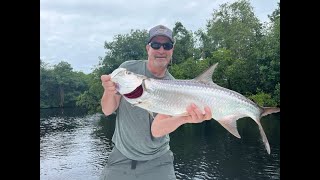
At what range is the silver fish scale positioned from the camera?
266cm

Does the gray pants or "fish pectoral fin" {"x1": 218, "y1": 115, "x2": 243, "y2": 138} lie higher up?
"fish pectoral fin" {"x1": 218, "y1": 115, "x2": 243, "y2": 138}


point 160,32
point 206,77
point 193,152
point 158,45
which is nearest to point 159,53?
point 158,45

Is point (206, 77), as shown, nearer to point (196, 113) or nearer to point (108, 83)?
point (196, 113)

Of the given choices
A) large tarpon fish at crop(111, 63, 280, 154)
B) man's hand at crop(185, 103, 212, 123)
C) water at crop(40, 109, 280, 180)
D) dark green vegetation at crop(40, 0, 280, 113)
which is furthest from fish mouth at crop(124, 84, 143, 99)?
water at crop(40, 109, 280, 180)

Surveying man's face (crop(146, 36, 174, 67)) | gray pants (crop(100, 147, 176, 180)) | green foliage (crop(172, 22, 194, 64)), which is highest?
green foliage (crop(172, 22, 194, 64))

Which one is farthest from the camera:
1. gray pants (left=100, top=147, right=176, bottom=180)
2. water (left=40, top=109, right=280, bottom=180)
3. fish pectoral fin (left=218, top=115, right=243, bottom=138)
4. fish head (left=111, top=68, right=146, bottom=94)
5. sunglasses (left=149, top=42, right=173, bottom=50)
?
water (left=40, top=109, right=280, bottom=180)

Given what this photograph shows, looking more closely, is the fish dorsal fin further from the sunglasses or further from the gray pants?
the gray pants

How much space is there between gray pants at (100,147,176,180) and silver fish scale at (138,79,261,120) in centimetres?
82

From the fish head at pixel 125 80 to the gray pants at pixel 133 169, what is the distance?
965mm

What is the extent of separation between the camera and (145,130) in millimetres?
3244

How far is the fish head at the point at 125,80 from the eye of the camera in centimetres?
254

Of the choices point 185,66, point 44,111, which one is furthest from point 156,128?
point 44,111

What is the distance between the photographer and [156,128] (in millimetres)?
3154
